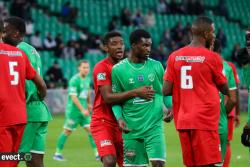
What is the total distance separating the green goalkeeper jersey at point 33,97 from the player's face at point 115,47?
972 millimetres

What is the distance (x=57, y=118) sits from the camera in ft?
92.4

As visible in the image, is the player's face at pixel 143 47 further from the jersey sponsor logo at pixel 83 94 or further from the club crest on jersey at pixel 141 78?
the jersey sponsor logo at pixel 83 94

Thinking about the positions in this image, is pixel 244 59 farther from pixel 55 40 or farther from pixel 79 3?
pixel 79 3

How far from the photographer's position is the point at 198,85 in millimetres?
8938

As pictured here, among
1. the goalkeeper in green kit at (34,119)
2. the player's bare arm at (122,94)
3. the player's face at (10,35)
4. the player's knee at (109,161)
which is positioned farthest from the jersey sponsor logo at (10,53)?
the player's knee at (109,161)

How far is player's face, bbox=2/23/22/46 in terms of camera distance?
31.7ft

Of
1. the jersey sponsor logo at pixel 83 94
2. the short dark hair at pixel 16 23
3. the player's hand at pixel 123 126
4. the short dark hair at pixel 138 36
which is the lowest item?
the player's hand at pixel 123 126

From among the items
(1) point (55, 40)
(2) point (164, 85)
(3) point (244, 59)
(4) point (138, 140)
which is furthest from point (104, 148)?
(1) point (55, 40)

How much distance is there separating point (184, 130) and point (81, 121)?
29.2 feet

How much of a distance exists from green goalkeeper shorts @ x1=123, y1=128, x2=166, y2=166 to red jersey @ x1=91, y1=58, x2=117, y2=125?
0.56 m

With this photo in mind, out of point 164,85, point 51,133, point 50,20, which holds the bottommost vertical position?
point 51,133

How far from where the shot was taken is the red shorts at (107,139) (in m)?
10.1

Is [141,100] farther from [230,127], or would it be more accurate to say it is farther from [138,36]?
[230,127]

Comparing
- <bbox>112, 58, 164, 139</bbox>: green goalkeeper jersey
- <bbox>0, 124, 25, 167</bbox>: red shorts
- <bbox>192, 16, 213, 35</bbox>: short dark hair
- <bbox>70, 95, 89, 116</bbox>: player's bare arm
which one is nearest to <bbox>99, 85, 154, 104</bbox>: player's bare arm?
<bbox>112, 58, 164, 139</bbox>: green goalkeeper jersey
